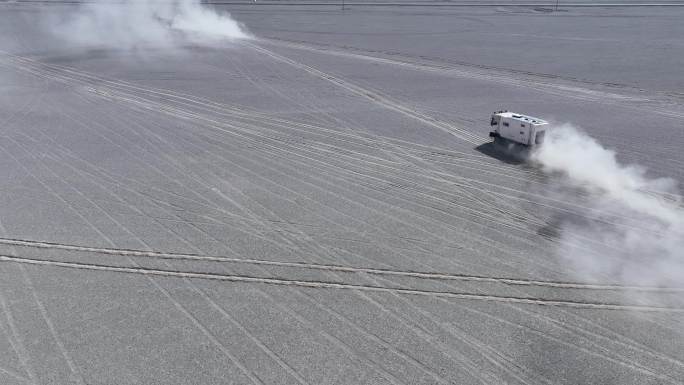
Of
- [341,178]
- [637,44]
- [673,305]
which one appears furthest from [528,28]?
[673,305]

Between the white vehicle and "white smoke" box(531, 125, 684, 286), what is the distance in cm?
84

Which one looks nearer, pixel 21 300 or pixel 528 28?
pixel 21 300

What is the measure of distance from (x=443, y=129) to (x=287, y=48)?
34.8 metres

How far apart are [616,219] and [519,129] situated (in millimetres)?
9325

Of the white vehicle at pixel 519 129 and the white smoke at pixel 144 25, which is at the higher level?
the white smoke at pixel 144 25

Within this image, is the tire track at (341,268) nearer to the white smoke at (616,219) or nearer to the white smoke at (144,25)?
the white smoke at (616,219)

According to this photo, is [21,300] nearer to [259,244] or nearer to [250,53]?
[259,244]

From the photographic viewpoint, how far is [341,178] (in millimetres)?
30594

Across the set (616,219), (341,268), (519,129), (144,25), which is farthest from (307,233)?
(144,25)

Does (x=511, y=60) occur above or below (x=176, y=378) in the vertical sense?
above

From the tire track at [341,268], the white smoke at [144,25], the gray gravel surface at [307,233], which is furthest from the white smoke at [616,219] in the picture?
the white smoke at [144,25]

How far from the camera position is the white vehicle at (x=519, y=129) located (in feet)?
108

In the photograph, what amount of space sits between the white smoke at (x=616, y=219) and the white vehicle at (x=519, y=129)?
840 mm

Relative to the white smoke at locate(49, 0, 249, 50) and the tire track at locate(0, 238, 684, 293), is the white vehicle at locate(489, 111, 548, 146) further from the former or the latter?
the white smoke at locate(49, 0, 249, 50)
